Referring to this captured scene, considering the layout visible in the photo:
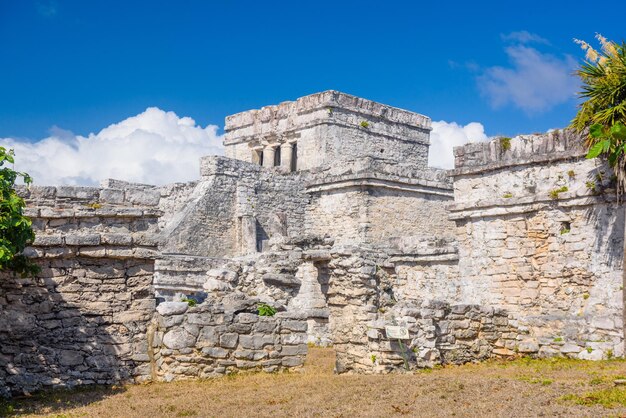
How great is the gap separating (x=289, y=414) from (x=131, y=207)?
14.1 feet

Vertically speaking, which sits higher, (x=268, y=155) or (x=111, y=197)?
(x=268, y=155)

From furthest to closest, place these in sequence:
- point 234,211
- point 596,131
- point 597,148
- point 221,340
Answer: point 234,211 < point 221,340 < point 596,131 < point 597,148

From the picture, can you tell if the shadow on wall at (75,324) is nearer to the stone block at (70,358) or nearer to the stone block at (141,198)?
the stone block at (70,358)

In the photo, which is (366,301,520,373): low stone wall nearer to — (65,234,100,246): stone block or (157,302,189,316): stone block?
(157,302,189,316): stone block

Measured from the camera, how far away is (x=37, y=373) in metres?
10.1

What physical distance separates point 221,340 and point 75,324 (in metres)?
2.03

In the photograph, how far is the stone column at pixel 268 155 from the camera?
3073cm

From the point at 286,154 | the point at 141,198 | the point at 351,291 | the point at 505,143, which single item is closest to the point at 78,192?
the point at 141,198

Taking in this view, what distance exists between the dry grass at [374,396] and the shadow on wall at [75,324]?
37 centimetres

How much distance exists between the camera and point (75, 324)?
1038 centimetres

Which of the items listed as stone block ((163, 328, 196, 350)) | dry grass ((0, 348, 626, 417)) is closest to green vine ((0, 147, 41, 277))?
dry grass ((0, 348, 626, 417))

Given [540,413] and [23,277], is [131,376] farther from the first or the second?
[540,413]

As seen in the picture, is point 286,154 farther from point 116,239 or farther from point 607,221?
point 116,239

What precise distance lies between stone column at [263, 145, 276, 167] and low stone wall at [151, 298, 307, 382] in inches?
755
